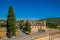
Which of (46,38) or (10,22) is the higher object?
(10,22)

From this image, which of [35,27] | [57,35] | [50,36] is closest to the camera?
[50,36]

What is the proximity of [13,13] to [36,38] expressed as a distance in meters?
12.7

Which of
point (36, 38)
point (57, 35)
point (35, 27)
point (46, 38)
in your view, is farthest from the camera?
point (35, 27)

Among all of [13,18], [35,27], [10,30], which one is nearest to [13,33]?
[10,30]

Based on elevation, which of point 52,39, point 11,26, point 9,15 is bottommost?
point 52,39

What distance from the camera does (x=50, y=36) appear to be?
1099 inches

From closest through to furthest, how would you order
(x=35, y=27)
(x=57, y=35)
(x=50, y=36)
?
(x=50, y=36) < (x=57, y=35) < (x=35, y=27)

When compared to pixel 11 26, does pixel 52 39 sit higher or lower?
lower

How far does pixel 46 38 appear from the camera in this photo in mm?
25734

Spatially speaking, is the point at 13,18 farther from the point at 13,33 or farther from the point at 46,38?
the point at 46,38

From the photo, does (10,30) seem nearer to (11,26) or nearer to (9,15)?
(11,26)

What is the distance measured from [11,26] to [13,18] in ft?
5.61

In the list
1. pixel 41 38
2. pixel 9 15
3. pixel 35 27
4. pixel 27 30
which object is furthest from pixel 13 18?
pixel 35 27

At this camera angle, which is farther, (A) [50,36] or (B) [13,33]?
(B) [13,33]
